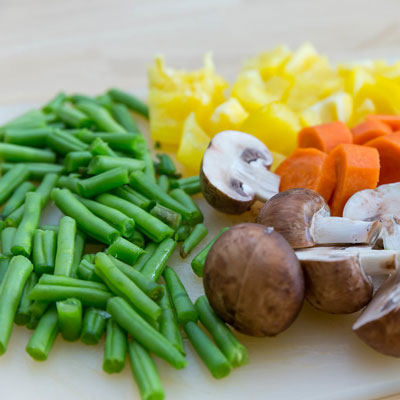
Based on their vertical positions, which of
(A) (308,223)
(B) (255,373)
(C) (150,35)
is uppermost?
(C) (150,35)

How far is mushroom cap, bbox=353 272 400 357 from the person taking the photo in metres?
2.25

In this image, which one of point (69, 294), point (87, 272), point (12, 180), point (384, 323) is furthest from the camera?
point (12, 180)

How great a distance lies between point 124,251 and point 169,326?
19.3 inches

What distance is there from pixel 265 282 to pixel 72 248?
105 centimetres

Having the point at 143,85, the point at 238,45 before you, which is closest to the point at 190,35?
the point at 238,45

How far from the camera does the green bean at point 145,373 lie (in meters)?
2.29

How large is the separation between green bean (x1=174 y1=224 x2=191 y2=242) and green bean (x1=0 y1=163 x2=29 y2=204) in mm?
1055

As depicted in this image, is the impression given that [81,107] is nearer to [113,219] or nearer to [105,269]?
[113,219]

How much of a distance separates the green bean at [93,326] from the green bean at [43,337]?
0.43 ft

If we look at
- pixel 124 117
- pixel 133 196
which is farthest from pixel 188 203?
pixel 124 117

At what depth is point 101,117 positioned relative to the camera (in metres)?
3.80

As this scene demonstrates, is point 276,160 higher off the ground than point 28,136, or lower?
lower

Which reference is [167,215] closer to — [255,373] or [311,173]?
[311,173]

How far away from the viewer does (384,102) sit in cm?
368
